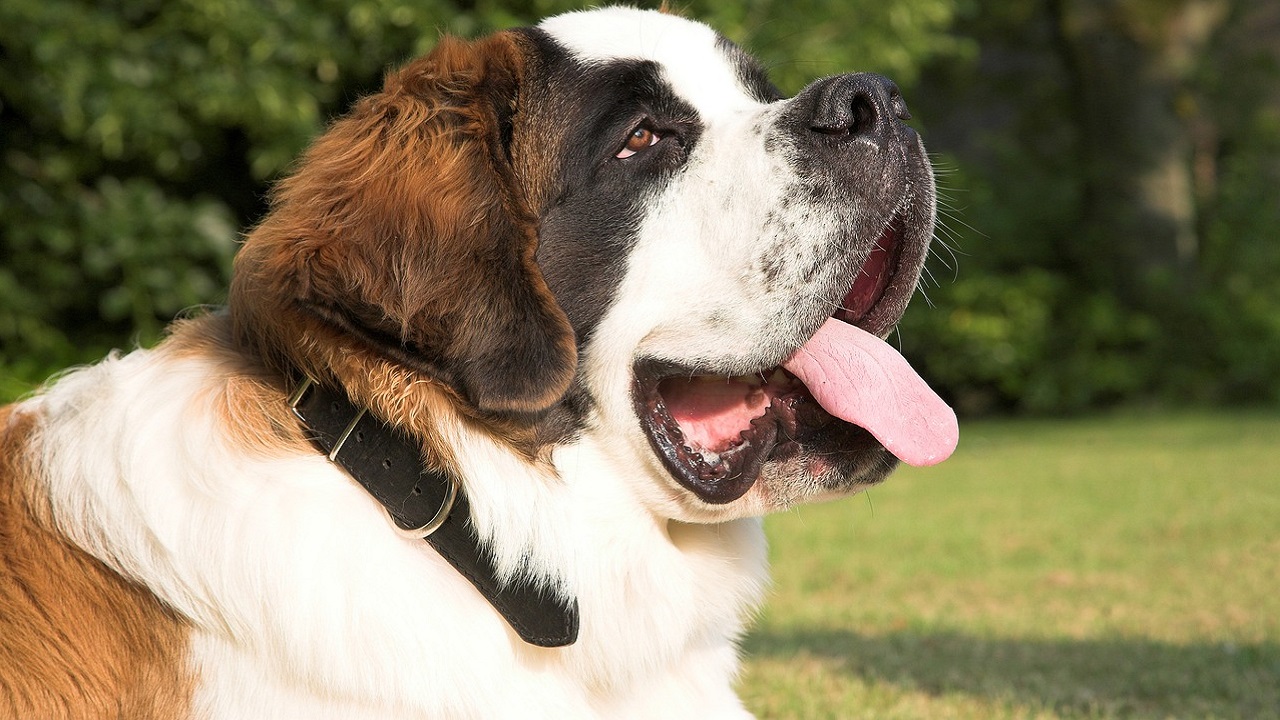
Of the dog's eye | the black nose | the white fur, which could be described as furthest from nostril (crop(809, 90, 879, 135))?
the white fur

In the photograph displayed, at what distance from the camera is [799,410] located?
264 centimetres

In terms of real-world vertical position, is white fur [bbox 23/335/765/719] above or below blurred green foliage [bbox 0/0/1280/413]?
above

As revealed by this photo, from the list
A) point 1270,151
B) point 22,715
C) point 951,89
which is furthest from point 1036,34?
point 22,715

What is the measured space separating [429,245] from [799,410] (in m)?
0.84

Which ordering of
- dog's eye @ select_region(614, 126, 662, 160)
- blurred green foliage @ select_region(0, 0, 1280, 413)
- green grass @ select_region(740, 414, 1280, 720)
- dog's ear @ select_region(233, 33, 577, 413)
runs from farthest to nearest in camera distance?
blurred green foliage @ select_region(0, 0, 1280, 413) < green grass @ select_region(740, 414, 1280, 720) < dog's eye @ select_region(614, 126, 662, 160) < dog's ear @ select_region(233, 33, 577, 413)

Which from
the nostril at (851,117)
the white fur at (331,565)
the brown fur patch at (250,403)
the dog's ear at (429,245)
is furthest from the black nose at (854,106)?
the brown fur patch at (250,403)

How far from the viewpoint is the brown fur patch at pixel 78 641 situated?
2191mm

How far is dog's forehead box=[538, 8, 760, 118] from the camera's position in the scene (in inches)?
106

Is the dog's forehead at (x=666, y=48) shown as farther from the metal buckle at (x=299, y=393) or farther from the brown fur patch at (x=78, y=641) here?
→ the brown fur patch at (x=78, y=641)

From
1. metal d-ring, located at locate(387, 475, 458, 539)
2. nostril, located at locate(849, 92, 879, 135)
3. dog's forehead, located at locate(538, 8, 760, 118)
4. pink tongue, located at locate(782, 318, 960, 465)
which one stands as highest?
dog's forehead, located at locate(538, 8, 760, 118)

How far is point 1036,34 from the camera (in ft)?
52.1

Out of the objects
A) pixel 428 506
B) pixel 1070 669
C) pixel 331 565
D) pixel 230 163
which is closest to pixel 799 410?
pixel 428 506

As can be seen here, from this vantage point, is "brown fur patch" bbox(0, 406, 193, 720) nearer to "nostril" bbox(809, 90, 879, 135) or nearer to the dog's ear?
the dog's ear

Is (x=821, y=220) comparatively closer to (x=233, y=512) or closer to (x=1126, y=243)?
(x=233, y=512)
